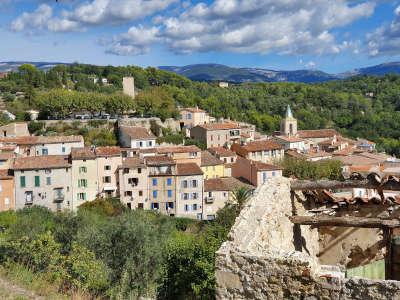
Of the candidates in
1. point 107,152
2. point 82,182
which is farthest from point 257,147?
point 82,182

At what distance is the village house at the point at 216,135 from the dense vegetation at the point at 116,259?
30.7 m

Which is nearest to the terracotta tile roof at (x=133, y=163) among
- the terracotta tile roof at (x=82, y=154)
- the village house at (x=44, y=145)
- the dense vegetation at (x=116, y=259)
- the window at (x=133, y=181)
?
the window at (x=133, y=181)

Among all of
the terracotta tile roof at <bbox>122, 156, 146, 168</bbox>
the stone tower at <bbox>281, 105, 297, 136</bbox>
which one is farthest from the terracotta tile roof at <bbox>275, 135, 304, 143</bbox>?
the terracotta tile roof at <bbox>122, 156, 146, 168</bbox>

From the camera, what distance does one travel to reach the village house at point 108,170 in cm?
4506

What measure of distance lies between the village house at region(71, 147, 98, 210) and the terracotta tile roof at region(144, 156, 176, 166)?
16.4 ft

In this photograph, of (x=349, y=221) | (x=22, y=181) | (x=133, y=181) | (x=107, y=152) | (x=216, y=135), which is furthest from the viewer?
(x=216, y=135)

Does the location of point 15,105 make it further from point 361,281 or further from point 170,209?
point 361,281

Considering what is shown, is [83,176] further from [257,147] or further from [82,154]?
[257,147]

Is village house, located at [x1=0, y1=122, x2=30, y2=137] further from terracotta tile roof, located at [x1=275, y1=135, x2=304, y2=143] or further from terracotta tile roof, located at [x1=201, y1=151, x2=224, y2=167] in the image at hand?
terracotta tile roof, located at [x1=275, y1=135, x2=304, y2=143]

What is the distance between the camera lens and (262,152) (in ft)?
192

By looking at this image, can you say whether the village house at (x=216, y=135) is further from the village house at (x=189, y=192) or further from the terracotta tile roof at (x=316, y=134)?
the village house at (x=189, y=192)

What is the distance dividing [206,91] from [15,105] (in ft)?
141

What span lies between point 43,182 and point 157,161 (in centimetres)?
1048

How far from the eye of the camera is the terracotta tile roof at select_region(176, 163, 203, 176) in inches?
1772
